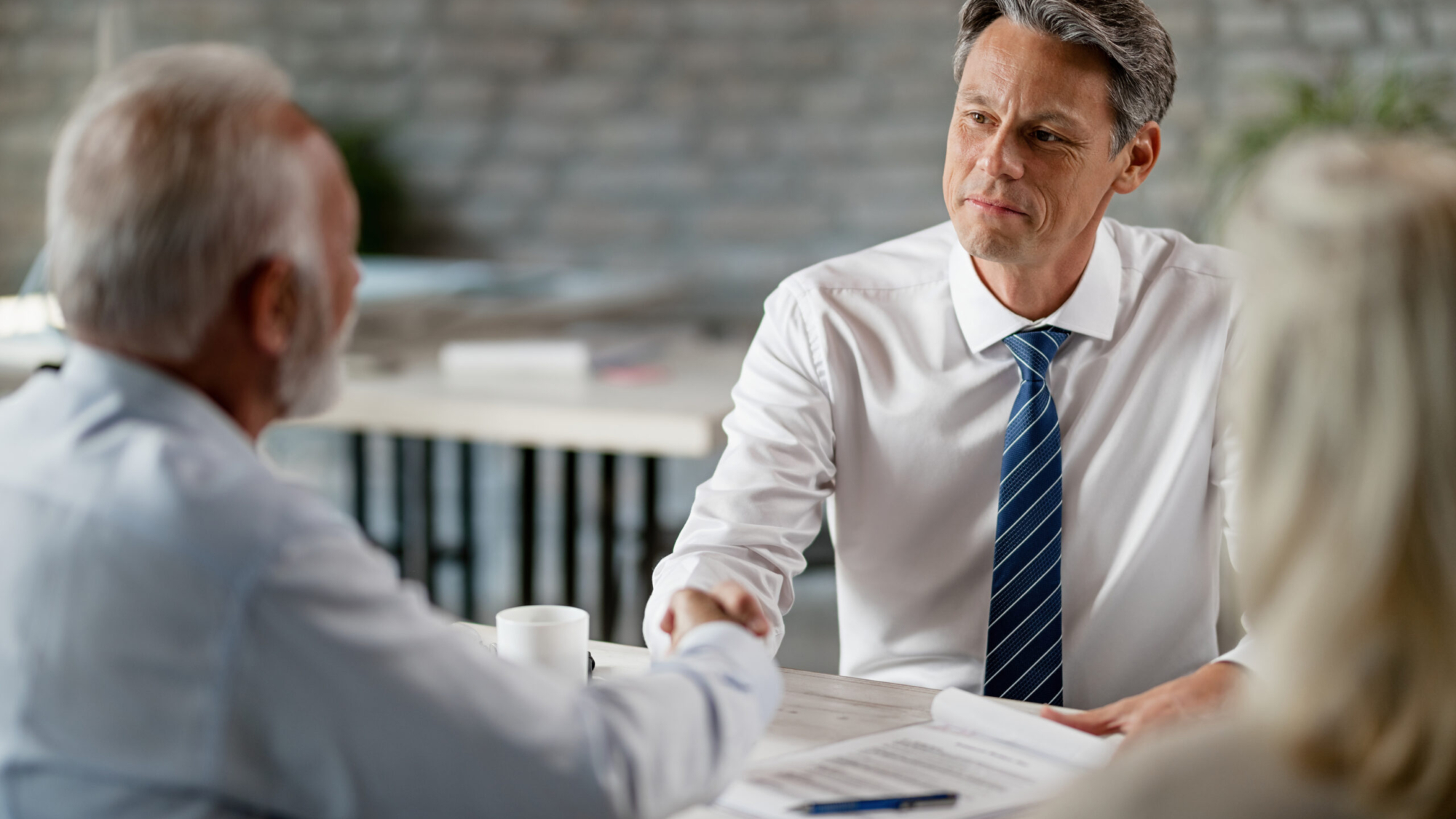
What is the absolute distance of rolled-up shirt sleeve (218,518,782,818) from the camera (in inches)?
29.1

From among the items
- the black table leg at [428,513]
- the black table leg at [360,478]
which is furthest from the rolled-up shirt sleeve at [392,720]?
the black table leg at [360,478]

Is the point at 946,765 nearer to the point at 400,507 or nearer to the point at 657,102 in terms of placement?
the point at 400,507

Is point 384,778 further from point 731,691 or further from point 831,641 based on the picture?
point 831,641

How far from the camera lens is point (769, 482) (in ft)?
5.03

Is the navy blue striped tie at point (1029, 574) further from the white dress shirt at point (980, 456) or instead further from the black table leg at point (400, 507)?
the black table leg at point (400, 507)

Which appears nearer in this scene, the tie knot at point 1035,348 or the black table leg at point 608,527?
the tie knot at point 1035,348

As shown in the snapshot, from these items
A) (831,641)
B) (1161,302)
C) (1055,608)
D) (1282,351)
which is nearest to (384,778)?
(1282,351)

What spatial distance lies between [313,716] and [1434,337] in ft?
1.94

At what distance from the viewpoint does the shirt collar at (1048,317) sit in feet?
5.32

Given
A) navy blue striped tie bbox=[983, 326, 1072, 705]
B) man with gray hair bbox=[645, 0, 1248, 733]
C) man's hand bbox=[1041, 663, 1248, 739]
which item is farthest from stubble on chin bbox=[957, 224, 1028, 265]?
man's hand bbox=[1041, 663, 1248, 739]

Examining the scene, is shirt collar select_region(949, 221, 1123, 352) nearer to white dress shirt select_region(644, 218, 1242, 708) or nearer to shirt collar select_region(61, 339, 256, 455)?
white dress shirt select_region(644, 218, 1242, 708)

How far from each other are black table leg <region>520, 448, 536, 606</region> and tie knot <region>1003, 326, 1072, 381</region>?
1514 millimetres

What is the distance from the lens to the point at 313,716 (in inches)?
29.2

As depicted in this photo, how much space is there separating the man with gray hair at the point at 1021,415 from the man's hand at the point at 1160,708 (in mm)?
278
